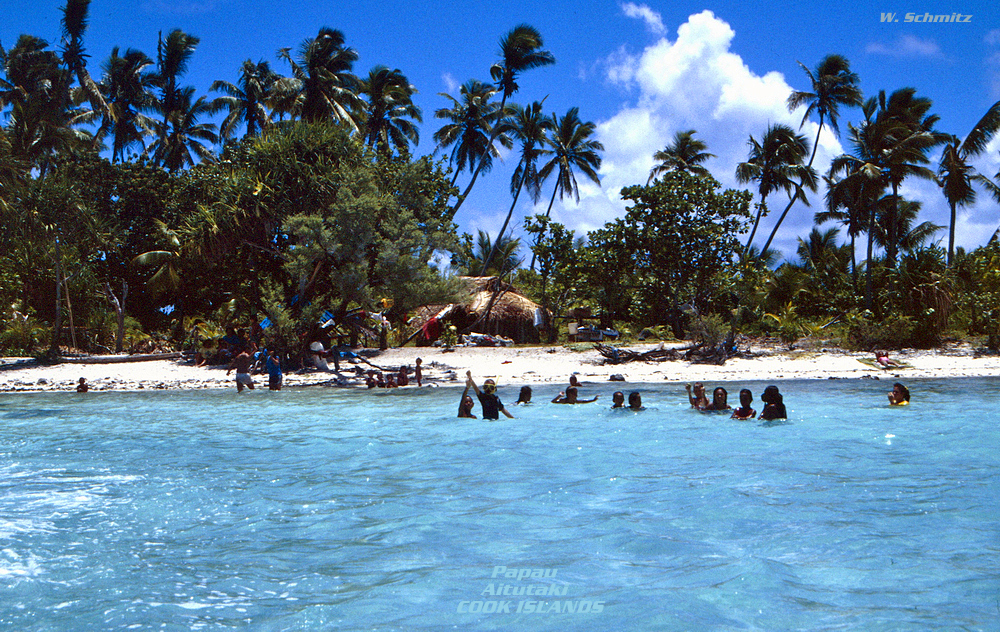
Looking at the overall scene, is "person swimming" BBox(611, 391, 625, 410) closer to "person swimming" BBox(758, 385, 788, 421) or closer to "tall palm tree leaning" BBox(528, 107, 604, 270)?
"person swimming" BBox(758, 385, 788, 421)

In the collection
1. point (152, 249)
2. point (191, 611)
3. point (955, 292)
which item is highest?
point (152, 249)

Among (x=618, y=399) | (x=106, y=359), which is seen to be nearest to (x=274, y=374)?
(x=106, y=359)

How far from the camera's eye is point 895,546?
6273 mm

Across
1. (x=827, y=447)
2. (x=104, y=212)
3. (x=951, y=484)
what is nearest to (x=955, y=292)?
(x=827, y=447)

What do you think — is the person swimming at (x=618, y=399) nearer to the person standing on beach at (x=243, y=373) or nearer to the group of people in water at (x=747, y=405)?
the group of people in water at (x=747, y=405)

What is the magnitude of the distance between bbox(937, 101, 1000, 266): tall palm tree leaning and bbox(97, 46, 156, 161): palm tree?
3998 centimetres

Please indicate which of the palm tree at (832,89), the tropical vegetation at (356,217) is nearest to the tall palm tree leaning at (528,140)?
the tropical vegetation at (356,217)

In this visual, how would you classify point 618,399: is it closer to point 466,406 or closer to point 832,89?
point 466,406

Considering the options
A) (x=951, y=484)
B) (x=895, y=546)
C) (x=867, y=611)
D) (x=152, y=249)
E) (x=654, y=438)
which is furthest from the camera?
(x=152, y=249)

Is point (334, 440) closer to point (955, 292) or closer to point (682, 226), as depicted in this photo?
point (682, 226)

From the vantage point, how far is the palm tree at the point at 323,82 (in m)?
33.4

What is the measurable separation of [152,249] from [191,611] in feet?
100

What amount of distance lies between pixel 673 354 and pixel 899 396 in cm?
1083

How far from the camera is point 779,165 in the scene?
40969mm
